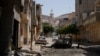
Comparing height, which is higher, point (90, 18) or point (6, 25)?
point (90, 18)

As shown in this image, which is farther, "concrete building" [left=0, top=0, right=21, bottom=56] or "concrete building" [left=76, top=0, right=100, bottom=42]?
"concrete building" [left=76, top=0, right=100, bottom=42]

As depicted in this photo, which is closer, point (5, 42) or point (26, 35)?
point (5, 42)

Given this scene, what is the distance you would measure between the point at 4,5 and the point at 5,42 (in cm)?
160

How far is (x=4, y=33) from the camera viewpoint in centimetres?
1177

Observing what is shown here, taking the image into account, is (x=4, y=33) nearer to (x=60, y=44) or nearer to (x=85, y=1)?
(x=60, y=44)

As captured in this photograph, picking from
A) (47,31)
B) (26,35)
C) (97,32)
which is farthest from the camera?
(47,31)

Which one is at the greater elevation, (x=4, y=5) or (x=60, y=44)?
(x=4, y=5)

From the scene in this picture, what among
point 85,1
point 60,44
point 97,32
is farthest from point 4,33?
point 85,1

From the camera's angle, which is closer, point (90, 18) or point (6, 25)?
point (6, 25)

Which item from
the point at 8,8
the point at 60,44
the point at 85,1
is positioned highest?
the point at 85,1

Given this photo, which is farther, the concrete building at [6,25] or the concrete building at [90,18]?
the concrete building at [90,18]

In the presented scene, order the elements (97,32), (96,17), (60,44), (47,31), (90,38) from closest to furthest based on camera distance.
A: (60,44)
(96,17)
(97,32)
(90,38)
(47,31)

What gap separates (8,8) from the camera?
38.8 feet

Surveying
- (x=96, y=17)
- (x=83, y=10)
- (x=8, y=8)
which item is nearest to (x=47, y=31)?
(x=83, y=10)
